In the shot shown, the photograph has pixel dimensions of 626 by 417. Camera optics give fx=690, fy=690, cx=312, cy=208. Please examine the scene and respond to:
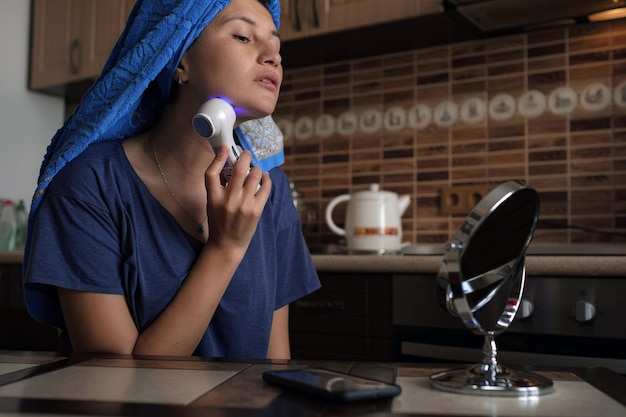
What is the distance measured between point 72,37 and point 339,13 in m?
1.31

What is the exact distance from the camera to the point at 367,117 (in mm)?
2496

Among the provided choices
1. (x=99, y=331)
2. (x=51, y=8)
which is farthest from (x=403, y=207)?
(x=51, y=8)

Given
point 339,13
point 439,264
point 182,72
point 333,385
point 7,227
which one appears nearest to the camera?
point 333,385

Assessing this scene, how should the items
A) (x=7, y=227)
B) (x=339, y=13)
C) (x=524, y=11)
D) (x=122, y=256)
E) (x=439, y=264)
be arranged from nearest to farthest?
(x=122, y=256)
(x=439, y=264)
(x=524, y=11)
(x=339, y=13)
(x=7, y=227)

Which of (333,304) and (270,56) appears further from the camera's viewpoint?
(333,304)

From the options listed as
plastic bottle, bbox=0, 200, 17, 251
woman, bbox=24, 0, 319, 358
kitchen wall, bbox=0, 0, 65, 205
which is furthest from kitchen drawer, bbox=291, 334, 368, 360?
kitchen wall, bbox=0, 0, 65, 205

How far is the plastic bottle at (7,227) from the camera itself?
2746 mm

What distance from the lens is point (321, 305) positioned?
188cm

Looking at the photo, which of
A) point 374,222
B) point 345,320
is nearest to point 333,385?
point 345,320

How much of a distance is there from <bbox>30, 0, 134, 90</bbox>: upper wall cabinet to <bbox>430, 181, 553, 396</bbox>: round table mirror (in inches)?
97.7

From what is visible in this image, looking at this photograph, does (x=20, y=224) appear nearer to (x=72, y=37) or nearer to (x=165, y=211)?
(x=72, y=37)

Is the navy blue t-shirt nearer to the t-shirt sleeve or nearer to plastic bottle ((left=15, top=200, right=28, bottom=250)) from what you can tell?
the t-shirt sleeve

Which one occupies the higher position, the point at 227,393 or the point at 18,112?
the point at 18,112

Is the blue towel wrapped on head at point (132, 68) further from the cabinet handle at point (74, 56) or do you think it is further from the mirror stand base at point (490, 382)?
the cabinet handle at point (74, 56)
